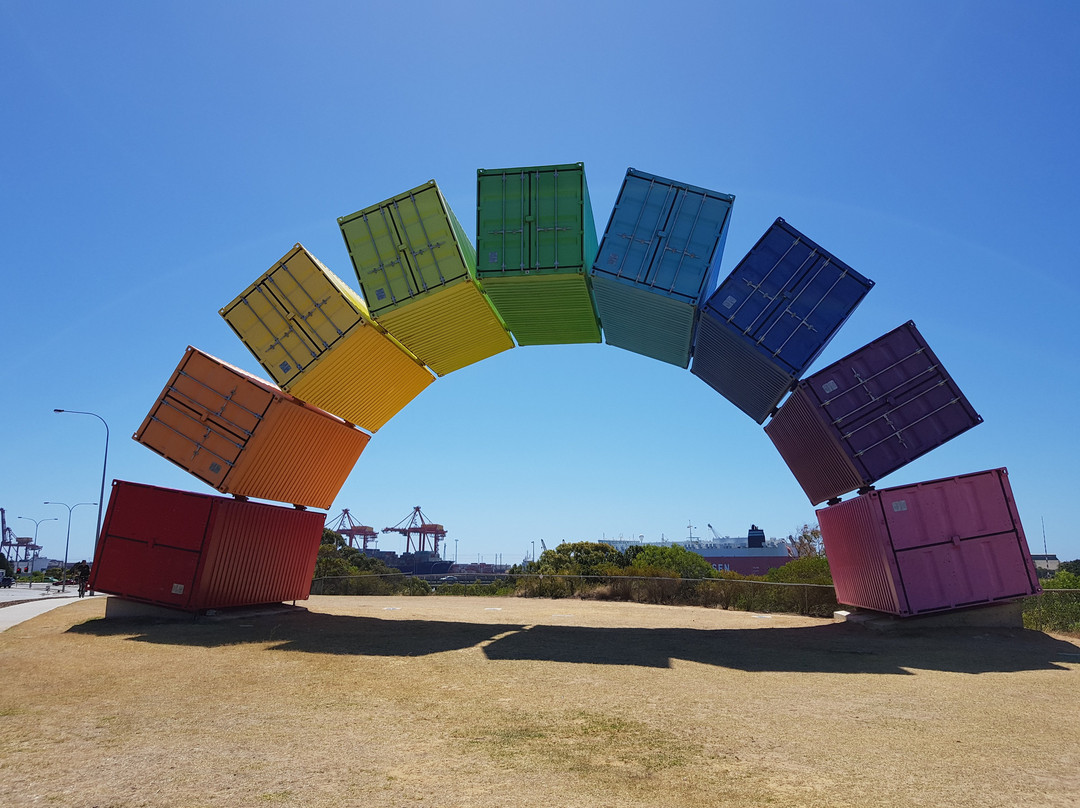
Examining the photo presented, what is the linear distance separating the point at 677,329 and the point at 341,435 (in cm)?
1177

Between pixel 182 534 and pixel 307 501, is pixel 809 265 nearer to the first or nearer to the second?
pixel 307 501

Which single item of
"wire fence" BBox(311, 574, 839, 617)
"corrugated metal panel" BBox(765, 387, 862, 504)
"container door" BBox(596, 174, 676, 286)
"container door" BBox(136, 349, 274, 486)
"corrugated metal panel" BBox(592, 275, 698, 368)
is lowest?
"wire fence" BBox(311, 574, 839, 617)

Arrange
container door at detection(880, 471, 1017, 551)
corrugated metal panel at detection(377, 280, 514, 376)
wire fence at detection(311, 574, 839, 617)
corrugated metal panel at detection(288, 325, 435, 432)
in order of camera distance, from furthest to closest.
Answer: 1. wire fence at detection(311, 574, 839, 617)
2. corrugated metal panel at detection(288, 325, 435, 432)
3. corrugated metal panel at detection(377, 280, 514, 376)
4. container door at detection(880, 471, 1017, 551)

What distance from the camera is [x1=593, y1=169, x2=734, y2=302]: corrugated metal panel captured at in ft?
59.9

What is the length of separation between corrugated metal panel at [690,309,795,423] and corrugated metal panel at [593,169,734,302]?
4.22 ft

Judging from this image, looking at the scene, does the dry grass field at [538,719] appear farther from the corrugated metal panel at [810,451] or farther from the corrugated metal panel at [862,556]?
the corrugated metal panel at [810,451]

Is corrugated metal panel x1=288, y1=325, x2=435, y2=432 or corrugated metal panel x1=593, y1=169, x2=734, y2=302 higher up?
corrugated metal panel x1=593, y1=169, x2=734, y2=302

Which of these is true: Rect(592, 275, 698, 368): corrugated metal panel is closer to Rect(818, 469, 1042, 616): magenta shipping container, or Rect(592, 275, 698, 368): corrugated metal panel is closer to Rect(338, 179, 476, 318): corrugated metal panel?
Rect(338, 179, 476, 318): corrugated metal panel

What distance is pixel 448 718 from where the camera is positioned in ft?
28.9

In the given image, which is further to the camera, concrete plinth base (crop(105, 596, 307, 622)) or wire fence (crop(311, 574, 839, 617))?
wire fence (crop(311, 574, 839, 617))

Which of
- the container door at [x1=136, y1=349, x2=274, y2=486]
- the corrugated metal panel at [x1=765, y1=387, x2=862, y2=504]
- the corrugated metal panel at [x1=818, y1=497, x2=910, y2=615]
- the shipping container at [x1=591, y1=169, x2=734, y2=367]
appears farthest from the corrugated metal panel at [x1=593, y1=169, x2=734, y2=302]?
the container door at [x1=136, y1=349, x2=274, y2=486]

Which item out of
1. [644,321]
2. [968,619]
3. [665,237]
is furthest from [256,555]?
[968,619]

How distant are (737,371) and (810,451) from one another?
3.17m

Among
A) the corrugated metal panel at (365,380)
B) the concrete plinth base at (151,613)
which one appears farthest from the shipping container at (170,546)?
the corrugated metal panel at (365,380)
